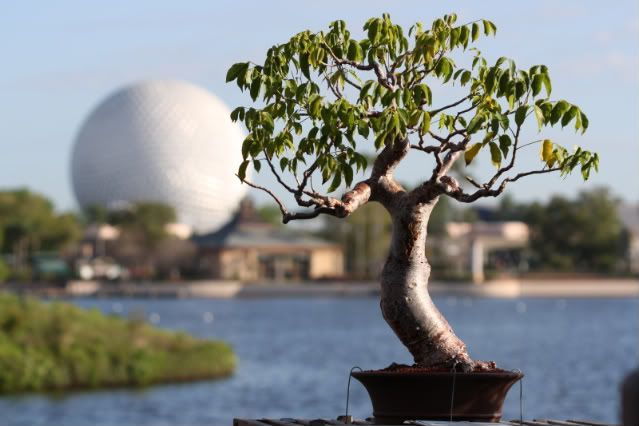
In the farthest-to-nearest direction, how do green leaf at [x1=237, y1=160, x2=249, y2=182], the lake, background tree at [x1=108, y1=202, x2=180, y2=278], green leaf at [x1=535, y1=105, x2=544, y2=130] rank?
1. background tree at [x1=108, y1=202, x2=180, y2=278]
2. the lake
3. green leaf at [x1=237, y1=160, x2=249, y2=182]
4. green leaf at [x1=535, y1=105, x2=544, y2=130]

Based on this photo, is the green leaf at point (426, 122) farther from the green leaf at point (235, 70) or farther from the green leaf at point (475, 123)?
the green leaf at point (235, 70)

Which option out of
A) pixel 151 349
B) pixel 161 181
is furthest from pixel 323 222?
pixel 151 349

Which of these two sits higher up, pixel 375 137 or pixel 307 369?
pixel 375 137

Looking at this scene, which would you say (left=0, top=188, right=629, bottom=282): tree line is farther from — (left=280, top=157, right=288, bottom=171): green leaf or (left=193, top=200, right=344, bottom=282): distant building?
(left=280, top=157, right=288, bottom=171): green leaf

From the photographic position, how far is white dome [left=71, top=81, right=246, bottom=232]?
103 metres

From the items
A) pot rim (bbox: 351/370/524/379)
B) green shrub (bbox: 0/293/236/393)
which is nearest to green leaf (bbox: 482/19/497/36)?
pot rim (bbox: 351/370/524/379)

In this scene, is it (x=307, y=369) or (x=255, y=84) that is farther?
(x=307, y=369)

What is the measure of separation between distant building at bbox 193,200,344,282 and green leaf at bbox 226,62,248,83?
3173 inches

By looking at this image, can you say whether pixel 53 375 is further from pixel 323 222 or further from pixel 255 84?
pixel 323 222

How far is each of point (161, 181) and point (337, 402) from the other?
8156 cm

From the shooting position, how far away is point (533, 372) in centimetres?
3017

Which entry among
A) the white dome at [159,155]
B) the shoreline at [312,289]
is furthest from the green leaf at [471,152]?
the white dome at [159,155]

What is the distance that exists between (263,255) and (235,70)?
82444 mm

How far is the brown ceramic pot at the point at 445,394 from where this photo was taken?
4527 mm
